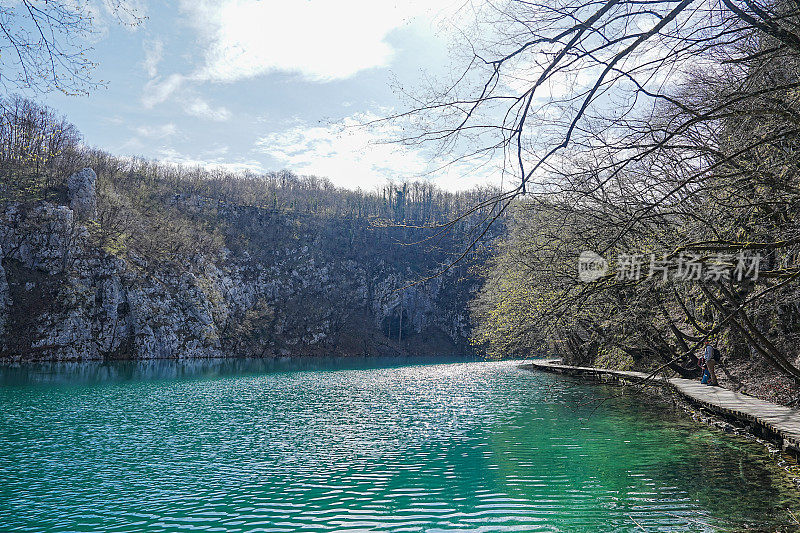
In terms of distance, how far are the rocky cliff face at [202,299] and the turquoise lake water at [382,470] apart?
1305 centimetres

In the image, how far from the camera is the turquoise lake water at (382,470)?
6.81m

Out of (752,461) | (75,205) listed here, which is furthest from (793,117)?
(75,205)

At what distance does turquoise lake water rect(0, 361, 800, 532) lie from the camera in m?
6.81

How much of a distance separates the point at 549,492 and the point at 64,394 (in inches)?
827

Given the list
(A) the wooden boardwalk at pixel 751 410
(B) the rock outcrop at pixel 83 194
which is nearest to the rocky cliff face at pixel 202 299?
(B) the rock outcrop at pixel 83 194

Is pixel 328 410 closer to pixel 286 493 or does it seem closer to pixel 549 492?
pixel 286 493

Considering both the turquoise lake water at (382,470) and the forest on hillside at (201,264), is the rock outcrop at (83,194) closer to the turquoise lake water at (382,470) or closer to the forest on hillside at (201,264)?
the forest on hillside at (201,264)

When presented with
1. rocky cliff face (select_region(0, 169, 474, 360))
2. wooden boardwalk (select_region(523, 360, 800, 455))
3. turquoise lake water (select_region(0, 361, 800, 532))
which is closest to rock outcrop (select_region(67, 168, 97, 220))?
rocky cliff face (select_region(0, 169, 474, 360))

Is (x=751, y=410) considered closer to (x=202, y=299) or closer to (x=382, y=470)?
(x=382, y=470)

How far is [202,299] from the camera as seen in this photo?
A: 208 ft

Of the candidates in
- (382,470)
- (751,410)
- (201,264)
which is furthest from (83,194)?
(751,410)

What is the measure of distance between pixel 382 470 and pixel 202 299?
59.4m

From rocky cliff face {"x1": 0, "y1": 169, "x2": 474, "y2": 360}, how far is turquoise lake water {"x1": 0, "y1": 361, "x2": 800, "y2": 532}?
13054 mm

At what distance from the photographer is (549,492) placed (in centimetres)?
788
